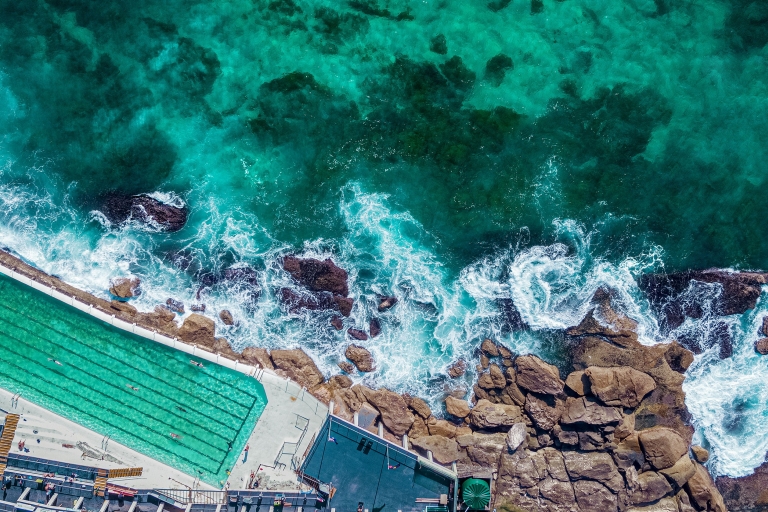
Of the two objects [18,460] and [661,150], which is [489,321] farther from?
[18,460]

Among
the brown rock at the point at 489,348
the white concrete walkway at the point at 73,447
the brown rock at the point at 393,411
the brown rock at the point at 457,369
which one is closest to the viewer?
the white concrete walkway at the point at 73,447

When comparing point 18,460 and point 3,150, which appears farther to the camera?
point 3,150

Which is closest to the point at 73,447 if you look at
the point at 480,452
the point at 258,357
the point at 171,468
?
the point at 171,468

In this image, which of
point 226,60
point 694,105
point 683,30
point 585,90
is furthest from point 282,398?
point 683,30

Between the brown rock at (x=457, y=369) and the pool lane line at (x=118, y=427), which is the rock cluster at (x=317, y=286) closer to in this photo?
the brown rock at (x=457, y=369)

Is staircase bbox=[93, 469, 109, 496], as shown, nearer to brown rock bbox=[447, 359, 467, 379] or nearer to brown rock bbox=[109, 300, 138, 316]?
brown rock bbox=[109, 300, 138, 316]

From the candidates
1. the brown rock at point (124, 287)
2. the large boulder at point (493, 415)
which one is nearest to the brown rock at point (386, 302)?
the large boulder at point (493, 415)
